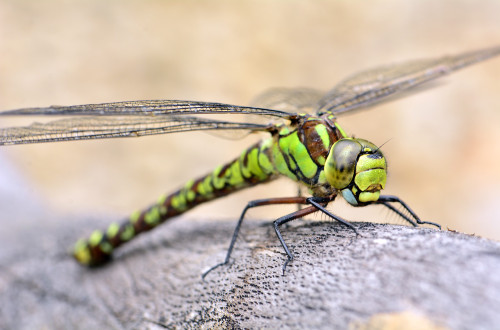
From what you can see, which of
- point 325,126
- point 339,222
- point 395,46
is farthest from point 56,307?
point 395,46

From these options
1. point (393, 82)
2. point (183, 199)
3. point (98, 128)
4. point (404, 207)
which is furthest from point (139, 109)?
point (393, 82)

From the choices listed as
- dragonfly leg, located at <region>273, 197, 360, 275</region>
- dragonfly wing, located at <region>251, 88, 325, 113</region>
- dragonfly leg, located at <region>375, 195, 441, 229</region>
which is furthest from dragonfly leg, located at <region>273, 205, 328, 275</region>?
dragonfly wing, located at <region>251, 88, 325, 113</region>

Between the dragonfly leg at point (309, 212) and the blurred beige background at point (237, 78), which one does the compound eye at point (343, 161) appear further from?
the blurred beige background at point (237, 78)

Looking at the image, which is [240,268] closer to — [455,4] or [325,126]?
[325,126]

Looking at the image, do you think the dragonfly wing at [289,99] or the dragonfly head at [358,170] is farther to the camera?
the dragonfly wing at [289,99]

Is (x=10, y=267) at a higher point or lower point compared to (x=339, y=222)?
higher

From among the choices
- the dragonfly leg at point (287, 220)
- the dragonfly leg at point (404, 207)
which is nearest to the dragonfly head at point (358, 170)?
the dragonfly leg at point (404, 207)
